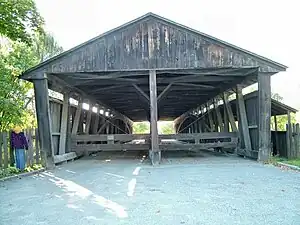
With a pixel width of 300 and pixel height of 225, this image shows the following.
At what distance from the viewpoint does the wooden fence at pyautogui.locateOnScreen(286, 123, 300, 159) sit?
1089cm

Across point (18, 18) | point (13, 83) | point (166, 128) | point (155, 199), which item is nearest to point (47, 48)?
point (13, 83)

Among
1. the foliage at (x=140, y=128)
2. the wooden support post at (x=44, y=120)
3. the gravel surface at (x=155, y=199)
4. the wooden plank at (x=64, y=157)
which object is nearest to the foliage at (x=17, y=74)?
the wooden support post at (x=44, y=120)

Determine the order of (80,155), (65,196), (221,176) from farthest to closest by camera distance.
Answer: (80,155) → (221,176) → (65,196)

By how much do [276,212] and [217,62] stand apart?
679 centimetres

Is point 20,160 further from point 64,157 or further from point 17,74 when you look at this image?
point 17,74

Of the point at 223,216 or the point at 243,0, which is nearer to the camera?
the point at 223,216

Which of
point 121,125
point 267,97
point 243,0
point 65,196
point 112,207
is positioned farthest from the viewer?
point 243,0

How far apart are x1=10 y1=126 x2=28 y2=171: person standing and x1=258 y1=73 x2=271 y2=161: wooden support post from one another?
6.81 metres

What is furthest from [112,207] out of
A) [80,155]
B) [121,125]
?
[121,125]

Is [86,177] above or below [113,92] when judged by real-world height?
below

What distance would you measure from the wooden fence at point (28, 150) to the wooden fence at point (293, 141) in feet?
25.9

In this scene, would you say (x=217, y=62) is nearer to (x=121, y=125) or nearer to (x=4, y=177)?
(x=4, y=177)

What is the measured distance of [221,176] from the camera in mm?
7504

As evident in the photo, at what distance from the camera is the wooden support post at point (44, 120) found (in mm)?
9953
